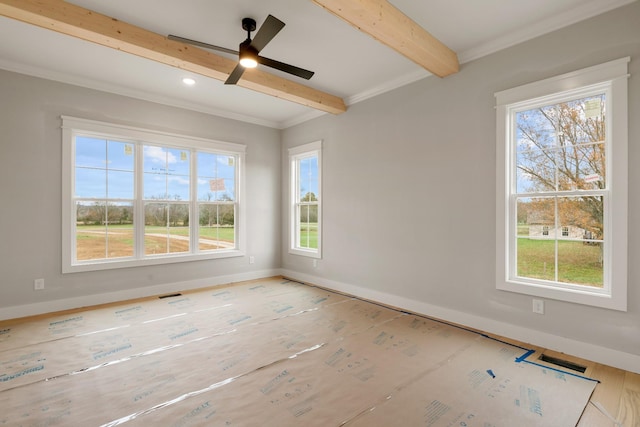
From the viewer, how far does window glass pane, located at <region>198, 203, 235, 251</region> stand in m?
5.17

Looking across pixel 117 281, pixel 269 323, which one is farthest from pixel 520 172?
pixel 117 281

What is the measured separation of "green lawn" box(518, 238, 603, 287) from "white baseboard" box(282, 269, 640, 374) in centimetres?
54

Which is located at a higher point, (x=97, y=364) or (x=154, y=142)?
(x=154, y=142)

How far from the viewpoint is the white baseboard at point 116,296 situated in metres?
3.64

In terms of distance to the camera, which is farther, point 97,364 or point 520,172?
point 520,172

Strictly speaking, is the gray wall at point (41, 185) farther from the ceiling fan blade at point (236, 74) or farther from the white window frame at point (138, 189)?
the ceiling fan blade at point (236, 74)

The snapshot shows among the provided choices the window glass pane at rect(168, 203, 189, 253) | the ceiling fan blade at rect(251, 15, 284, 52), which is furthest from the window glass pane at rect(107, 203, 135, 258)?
the ceiling fan blade at rect(251, 15, 284, 52)

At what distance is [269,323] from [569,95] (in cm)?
367

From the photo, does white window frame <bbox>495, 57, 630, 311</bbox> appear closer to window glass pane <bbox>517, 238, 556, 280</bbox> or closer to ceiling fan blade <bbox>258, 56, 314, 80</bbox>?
window glass pane <bbox>517, 238, 556, 280</bbox>

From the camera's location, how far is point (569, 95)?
276 cm

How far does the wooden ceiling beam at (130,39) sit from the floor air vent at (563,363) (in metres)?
3.88

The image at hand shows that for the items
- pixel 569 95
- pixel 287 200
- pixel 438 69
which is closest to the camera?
pixel 569 95

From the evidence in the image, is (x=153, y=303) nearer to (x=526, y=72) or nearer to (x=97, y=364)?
(x=97, y=364)

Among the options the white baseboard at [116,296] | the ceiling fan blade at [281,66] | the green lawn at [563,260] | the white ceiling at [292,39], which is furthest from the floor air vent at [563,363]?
the white baseboard at [116,296]
